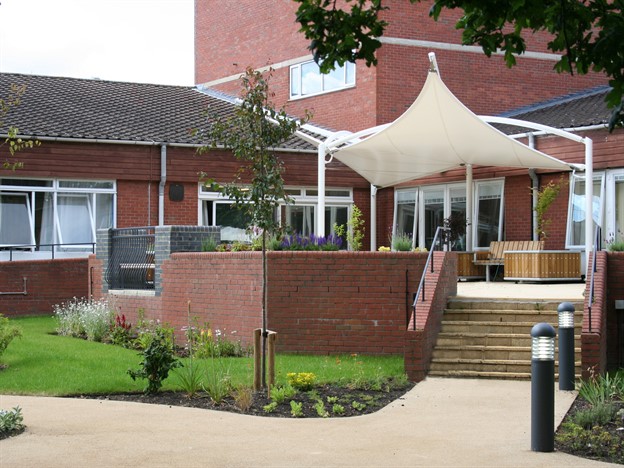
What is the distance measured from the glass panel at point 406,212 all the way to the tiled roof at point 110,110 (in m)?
2.81

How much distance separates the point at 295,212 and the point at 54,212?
642cm

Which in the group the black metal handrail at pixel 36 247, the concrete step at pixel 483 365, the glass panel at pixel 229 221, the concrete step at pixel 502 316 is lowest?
the concrete step at pixel 483 365

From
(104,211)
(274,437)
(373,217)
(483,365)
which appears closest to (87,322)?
(104,211)

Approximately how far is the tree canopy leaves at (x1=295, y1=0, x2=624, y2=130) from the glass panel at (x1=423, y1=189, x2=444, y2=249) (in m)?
16.7

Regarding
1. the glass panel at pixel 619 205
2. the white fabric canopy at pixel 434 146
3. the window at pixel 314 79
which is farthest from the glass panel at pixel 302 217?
the glass panel at pixel 619 205

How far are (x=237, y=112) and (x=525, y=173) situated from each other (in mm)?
12340

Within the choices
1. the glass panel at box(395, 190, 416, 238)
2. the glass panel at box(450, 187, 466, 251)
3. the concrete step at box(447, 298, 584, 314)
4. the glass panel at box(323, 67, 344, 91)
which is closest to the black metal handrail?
the glass panel at box(395, 190, 416, 238)

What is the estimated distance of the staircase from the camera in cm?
1305

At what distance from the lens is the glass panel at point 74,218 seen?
23609 mm

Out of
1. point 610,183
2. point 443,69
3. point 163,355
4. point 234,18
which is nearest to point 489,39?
point 163,355

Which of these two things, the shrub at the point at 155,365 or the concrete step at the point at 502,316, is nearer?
the shrub at the point at 155,365

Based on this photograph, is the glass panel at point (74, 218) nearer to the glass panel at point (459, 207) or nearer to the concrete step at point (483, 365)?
the glass panel at point (459, 207)

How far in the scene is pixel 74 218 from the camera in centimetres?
2381

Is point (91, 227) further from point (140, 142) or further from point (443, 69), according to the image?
point (443, 69)
